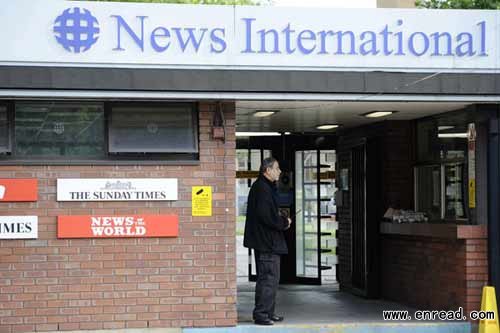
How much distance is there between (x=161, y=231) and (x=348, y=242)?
490 cm

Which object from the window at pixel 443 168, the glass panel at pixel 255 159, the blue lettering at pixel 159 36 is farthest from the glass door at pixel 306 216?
the blue lettering at pixel 159 36

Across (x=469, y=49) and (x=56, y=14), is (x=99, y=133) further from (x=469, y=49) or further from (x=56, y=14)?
(x=469, y=49)

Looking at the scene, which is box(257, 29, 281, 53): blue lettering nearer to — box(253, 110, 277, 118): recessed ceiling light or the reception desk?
box(253, 110, 277, 118): recessed ceiling light

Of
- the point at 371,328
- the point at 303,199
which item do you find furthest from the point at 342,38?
the point at 303,199

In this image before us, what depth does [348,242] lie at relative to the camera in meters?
13.4

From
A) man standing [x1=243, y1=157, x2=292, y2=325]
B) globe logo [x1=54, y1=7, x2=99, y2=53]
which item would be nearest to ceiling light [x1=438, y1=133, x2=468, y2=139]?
man standing [x1=243, y1=157, x2=292, y2=325]

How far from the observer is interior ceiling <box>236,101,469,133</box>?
973 cm

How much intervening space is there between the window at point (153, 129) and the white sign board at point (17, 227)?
1167 mm

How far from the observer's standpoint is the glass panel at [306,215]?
14.4 meters

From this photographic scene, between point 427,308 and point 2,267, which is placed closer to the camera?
point 2,267

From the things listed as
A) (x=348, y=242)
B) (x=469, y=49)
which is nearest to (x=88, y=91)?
(x=469, y=49)

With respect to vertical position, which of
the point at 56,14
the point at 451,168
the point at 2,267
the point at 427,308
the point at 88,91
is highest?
the point at 56,14

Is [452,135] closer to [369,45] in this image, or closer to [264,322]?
[369,45]

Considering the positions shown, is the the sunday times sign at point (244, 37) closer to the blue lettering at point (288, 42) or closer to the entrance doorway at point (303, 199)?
the blue lettering at point (288, 42)
